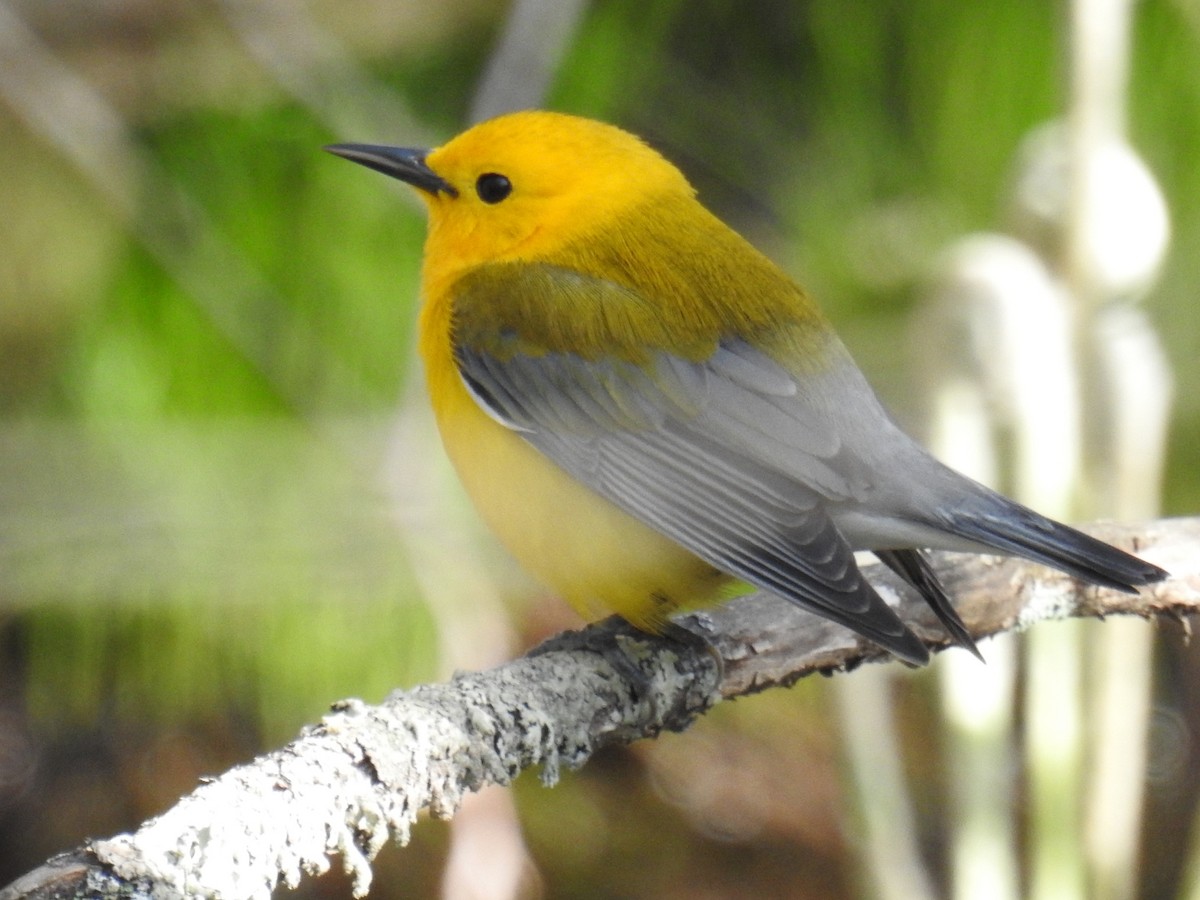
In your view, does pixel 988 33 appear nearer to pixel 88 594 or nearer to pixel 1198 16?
pixel 1198 16

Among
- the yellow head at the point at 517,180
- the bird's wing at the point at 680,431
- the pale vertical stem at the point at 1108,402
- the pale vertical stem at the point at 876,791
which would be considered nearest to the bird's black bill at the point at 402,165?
the yellow head at the point at 517,180

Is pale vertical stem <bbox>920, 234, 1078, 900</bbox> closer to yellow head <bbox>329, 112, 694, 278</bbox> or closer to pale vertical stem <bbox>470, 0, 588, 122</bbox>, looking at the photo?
yellow head <bbox>329, 112, 694, 278</bbox>

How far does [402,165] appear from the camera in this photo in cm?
264

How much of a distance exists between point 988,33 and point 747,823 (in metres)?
2.33

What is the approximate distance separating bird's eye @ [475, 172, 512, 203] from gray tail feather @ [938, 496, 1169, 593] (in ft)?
3.47

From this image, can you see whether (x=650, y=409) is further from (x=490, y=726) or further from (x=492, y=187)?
(x=490, y=726)

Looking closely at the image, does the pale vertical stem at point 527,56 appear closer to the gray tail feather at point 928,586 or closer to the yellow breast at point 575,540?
the yellow breast at point 575,540

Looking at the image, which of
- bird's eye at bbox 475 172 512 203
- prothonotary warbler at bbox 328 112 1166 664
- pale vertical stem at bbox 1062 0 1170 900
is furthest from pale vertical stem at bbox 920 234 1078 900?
bird's eye at bbox 475 172 512 203

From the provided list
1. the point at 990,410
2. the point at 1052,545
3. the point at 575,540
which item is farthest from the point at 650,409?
the point at 990,410

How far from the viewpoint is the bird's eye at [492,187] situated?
2631 millimetres

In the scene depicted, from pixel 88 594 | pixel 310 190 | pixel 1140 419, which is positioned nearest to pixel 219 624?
pixel 88 594

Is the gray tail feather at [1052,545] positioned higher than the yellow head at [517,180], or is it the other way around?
the yellow head at [517,180]

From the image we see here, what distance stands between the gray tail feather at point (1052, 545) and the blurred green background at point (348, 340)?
5.44ft

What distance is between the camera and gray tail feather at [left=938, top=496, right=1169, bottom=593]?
1925mm
